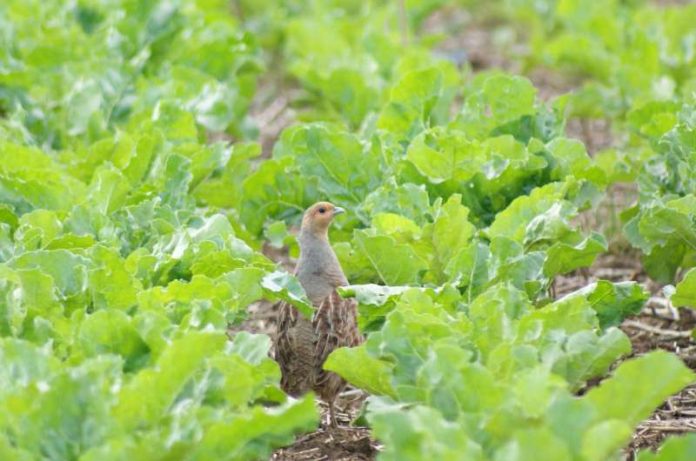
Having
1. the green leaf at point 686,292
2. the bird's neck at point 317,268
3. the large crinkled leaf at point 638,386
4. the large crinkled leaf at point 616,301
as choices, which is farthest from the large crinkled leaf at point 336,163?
the large crinkled leaf at point 638,386

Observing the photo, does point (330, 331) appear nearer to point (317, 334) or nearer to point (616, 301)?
point (317, 334)

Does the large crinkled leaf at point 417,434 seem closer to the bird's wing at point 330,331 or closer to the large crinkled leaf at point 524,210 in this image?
the bird's wing at point 330,331

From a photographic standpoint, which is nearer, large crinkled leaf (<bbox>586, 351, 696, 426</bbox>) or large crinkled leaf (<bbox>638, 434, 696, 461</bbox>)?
large crinkled leaf (<bbox>638, 434, 696, 461</bbox>)

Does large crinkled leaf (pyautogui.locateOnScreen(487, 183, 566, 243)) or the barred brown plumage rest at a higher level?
large crinkled leaf (pyautogui.locateOnScreen(487, 183, 566, 243))

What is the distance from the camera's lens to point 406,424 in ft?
11.0

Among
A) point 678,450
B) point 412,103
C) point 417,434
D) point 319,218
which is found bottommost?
point 678,450

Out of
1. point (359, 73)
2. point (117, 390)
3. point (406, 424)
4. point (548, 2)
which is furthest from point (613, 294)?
point (548, 2)

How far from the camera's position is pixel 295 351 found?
15.9 feet

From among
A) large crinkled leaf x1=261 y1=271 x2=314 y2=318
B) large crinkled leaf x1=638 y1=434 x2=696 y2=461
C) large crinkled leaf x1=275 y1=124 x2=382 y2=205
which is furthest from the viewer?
large crinkled leaf x1=275 y1=124 x2=382 y2=205

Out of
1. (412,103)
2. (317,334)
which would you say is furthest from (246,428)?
(412,103)

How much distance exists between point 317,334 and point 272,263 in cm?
31

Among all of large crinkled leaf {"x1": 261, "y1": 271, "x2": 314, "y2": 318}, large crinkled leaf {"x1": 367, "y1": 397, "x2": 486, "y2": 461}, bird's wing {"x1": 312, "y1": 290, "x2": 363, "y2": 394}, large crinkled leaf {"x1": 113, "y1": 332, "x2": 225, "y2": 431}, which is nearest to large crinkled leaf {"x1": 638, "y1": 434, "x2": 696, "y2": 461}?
large crinkled leaf {"x1": 367, "y1": 397, "x2": 486, "y2": 461}

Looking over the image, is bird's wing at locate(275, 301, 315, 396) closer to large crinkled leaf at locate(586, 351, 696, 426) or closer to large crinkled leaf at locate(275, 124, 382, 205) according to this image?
large crinkled leaf at locate(275, 124, 382, 205)

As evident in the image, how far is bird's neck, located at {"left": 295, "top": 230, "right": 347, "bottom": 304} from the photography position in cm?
505
